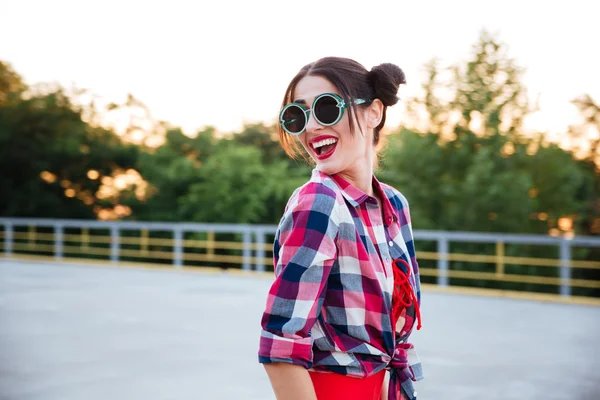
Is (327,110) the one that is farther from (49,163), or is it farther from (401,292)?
(49,163)

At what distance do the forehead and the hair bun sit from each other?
0.11 m

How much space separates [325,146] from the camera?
5.64 ft

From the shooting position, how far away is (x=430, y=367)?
6.17 meters

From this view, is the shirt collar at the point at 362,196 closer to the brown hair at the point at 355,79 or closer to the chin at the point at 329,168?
the chin at the point at 329,168

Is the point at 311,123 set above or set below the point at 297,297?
above

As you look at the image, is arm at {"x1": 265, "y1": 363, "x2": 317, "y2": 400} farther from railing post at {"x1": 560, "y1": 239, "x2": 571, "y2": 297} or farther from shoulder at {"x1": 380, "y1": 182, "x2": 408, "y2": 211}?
railing post at {"x1": 560, "y1": 239, "x2": 571, "y2": 297}

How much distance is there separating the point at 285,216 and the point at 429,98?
1303 inches

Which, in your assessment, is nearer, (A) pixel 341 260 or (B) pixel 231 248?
(A) pixel 341 260

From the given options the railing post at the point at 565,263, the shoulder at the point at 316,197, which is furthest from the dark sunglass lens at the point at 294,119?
the railing post at the point at 565,263

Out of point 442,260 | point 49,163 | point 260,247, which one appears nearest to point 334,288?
point 442,260

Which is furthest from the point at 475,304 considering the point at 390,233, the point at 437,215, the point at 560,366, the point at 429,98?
the point at 429,98

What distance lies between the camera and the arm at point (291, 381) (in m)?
1.47

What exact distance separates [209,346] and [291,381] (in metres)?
5.57

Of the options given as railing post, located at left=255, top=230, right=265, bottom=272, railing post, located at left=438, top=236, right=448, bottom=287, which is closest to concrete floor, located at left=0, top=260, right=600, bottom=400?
railing post, located at left=438, top=236, right=448, bottom=287
